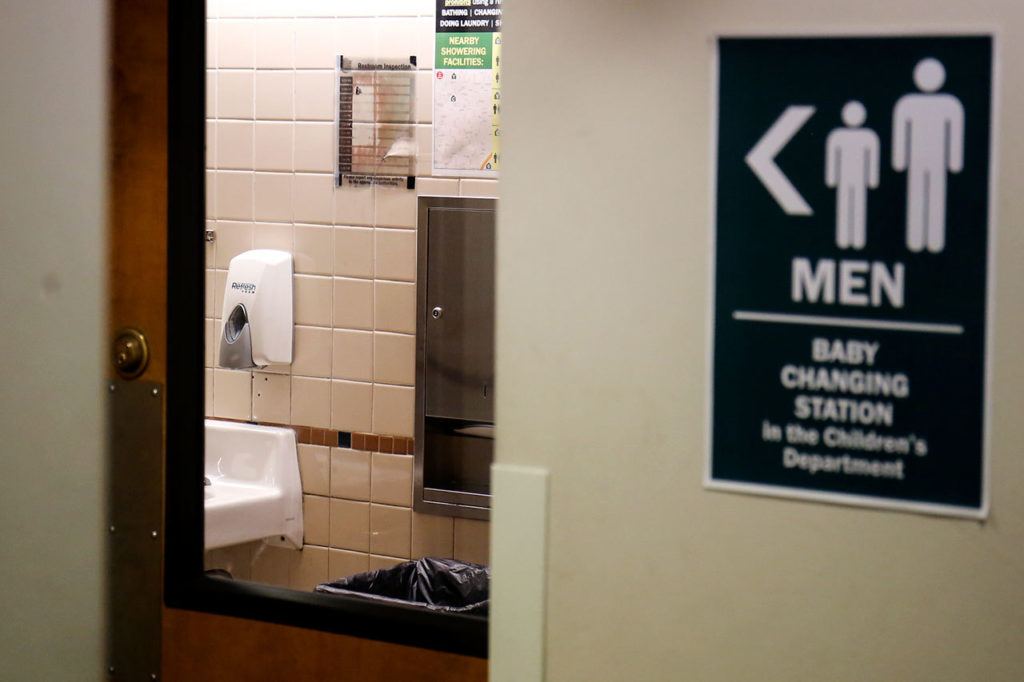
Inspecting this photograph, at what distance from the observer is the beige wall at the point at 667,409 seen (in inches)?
41.3

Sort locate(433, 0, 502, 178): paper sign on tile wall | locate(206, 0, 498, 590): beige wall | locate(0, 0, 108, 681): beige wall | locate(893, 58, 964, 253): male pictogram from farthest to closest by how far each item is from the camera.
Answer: locate(206, 0, 498, 590): beige wall, locate(433, 0, 502, 178): paper sign on tile wall, locate(0, 0, 108, 681): beige wall, locate(893, 58, 964, 253): male pictogram

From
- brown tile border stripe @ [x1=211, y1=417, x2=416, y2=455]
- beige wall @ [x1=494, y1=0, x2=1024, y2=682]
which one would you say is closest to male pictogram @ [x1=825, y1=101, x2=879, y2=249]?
beige wall @ [x1=494, y1=0, x2=1024, y2=682]

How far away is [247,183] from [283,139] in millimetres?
193

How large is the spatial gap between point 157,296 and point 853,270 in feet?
4.19

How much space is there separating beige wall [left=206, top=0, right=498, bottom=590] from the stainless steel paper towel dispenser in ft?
0.17

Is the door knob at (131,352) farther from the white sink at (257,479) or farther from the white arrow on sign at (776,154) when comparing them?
the white sink at (257,479)

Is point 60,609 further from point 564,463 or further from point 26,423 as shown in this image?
point 564,463

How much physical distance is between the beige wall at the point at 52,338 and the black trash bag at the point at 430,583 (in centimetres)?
109

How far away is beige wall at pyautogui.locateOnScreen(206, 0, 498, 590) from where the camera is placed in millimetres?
3248

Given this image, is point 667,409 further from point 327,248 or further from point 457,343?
point 327,248

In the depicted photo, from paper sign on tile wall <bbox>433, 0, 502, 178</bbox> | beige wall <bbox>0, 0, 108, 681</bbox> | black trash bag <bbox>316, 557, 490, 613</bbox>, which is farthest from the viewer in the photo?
paper sign on tile wall <bbox>433, 0, 502, 178</bbox>

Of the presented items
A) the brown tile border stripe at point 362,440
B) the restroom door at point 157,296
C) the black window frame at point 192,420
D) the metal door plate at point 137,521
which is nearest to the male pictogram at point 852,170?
the black window frame at point 192,420

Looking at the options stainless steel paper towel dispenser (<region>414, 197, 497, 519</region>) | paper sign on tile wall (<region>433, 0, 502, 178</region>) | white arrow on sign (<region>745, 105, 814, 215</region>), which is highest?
paper sign on tile wall (<region>433, 0, 502, 178</region>)

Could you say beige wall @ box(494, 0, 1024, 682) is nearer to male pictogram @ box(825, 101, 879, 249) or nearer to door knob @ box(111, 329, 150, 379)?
male pictogram @ box(825, 101, 879, 249)
